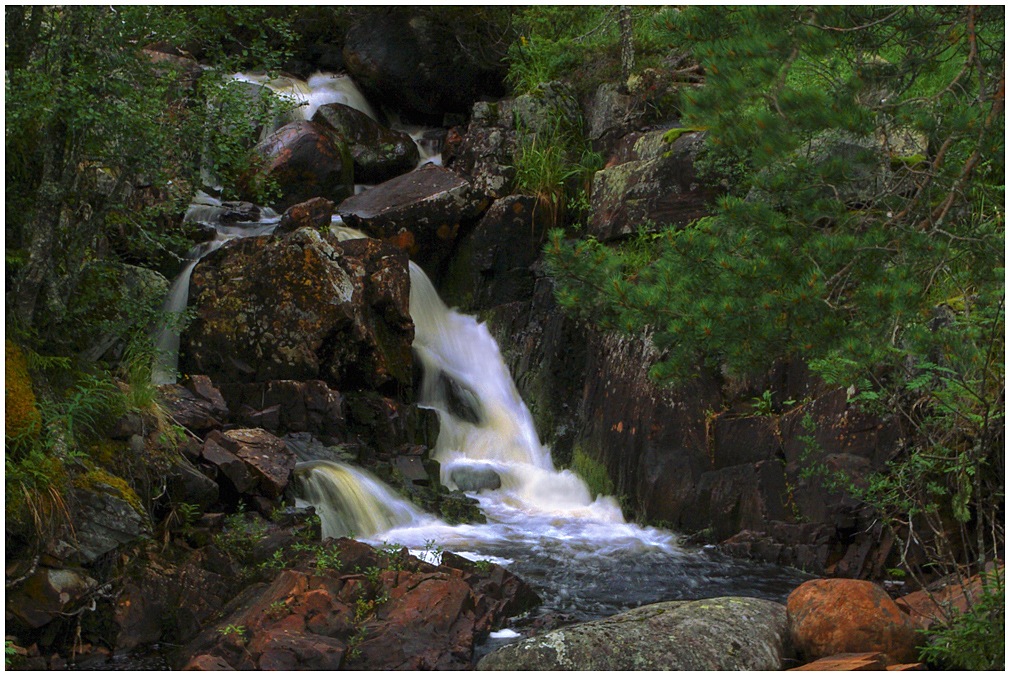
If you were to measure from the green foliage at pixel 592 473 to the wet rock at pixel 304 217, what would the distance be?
13.1 feet

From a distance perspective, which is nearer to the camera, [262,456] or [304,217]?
[262,456]

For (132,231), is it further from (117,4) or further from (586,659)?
(586,659)

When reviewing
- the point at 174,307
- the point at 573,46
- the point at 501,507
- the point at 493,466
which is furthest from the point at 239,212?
the point at 573,46

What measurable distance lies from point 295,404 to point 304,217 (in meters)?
2.51

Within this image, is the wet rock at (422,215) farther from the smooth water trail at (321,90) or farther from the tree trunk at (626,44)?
the smooth water trail at (321,90)

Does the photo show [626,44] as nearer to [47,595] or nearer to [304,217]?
[304,217]

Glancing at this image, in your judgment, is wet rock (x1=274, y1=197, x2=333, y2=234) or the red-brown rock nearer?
the red-brown rock

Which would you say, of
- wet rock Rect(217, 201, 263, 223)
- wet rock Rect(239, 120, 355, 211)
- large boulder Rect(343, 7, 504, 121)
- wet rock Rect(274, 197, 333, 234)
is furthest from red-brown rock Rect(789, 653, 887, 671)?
large boulder Rect(343, 7, 504, 121)

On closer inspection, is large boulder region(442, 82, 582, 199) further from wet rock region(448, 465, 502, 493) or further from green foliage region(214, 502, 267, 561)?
green foliage region(214, 502, 267, 561)

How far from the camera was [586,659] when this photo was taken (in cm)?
494

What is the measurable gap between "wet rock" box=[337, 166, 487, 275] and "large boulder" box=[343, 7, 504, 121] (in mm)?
3498

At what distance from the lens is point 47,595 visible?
17.5 feet

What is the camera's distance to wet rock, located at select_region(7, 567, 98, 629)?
524 centimetres

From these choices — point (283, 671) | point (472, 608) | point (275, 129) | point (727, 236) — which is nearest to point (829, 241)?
point (727, 236)
